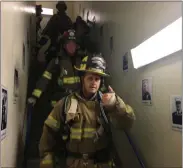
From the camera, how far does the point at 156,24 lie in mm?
1298

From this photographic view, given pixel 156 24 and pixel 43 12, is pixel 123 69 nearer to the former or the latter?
pixel 156 24

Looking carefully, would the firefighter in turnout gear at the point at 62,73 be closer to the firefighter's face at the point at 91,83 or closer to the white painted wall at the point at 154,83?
the white painted wall at the point at 154,83

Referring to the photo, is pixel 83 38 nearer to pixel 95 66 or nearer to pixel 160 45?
pixel 95 66

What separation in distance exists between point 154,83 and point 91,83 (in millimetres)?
360

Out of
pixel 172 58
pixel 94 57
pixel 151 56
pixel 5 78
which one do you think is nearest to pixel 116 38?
pixel 94 57

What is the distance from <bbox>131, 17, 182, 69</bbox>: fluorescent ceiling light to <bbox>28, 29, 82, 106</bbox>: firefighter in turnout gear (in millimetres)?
695

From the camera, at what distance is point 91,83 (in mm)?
1415

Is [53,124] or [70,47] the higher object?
[70,47]

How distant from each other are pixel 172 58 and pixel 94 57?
51cm

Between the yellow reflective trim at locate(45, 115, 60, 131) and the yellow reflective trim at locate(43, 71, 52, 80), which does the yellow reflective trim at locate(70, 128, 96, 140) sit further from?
the yellow reflective trim at locate(43, 71, 52, 80)

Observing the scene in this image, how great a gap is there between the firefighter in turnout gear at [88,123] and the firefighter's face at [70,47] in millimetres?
1014

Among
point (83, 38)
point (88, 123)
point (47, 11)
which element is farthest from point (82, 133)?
point (47, 11)

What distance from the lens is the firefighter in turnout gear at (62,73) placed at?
2080 mm

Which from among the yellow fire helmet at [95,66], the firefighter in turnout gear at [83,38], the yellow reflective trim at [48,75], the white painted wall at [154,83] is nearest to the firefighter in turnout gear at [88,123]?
the yellow fire helmet at [95,66]
